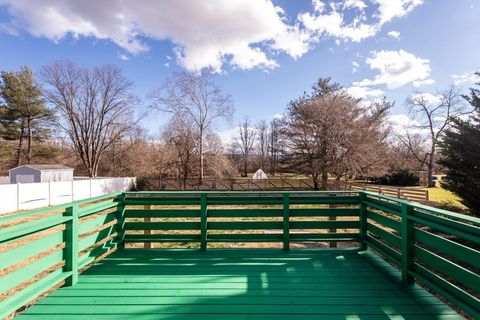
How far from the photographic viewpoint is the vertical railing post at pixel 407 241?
9.18ft

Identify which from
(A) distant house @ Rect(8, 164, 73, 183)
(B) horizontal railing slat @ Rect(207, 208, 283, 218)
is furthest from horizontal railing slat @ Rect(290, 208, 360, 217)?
(A) distant house @ Rect(8, 164, 73, 183)

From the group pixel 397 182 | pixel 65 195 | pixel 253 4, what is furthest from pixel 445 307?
pixel 397 182

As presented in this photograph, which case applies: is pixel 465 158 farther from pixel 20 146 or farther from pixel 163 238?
pixel 20 146

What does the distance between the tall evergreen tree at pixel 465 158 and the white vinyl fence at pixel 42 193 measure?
59.7 ft

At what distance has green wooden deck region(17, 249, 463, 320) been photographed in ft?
7.47

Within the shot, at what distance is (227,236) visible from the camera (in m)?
4.13

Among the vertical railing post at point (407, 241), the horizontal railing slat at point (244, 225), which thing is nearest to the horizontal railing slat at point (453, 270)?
the vertical railing post at point (407, 241)

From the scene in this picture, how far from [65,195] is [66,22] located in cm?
910

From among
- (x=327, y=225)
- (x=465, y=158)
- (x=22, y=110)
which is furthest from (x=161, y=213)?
(x=22, y=110)

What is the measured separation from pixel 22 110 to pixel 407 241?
99.4 ft

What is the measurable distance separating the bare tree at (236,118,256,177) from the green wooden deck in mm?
43743

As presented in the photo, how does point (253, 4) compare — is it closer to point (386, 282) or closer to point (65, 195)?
point (386, 282)

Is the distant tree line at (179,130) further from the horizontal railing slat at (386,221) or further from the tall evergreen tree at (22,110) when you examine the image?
the horizontal railing slat at (386,221)

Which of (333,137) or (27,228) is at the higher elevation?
(333,137)
